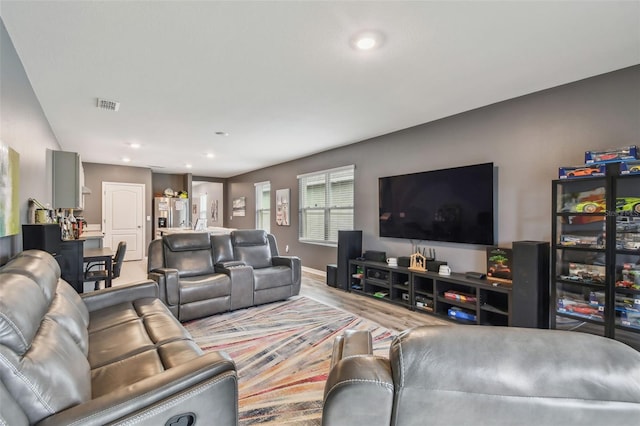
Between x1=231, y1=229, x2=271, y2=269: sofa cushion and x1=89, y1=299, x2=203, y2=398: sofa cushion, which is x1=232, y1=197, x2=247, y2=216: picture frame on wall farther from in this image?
x1=89, y1=299, x2=203, y2=398: sofa cushion

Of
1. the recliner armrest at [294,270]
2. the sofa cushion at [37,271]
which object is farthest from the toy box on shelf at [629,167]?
the sofa cushion at [37,271]

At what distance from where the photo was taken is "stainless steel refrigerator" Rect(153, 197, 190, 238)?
8.58m

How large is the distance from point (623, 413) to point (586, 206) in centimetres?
252

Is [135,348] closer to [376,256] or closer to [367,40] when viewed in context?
[367,40]

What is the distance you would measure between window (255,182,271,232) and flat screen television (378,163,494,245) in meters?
3.91

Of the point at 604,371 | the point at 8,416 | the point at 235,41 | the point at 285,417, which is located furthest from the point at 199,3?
the point at 285,417

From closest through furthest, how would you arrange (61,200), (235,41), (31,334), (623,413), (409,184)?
(623,413) < (31,334) < (235,41) < (61,200) < (409,184)

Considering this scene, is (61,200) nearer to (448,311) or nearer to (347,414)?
(347,414)

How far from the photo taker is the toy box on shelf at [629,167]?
2.30m

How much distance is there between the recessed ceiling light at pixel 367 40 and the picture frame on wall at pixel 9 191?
2.32 m

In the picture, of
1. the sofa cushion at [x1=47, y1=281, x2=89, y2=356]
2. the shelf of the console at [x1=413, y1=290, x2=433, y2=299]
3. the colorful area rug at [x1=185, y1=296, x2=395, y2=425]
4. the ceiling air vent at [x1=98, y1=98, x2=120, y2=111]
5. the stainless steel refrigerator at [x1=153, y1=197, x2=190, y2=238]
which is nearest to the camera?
the sofa cushion at [x1=47, y1=281, x2=89, y2=356]

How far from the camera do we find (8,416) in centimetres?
83

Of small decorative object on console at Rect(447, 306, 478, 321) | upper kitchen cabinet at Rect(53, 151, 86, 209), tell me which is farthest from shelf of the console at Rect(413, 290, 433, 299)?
upper kitchen cabinet at Rect(53, 151, 86, 209)

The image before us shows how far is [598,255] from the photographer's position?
2.58 m
